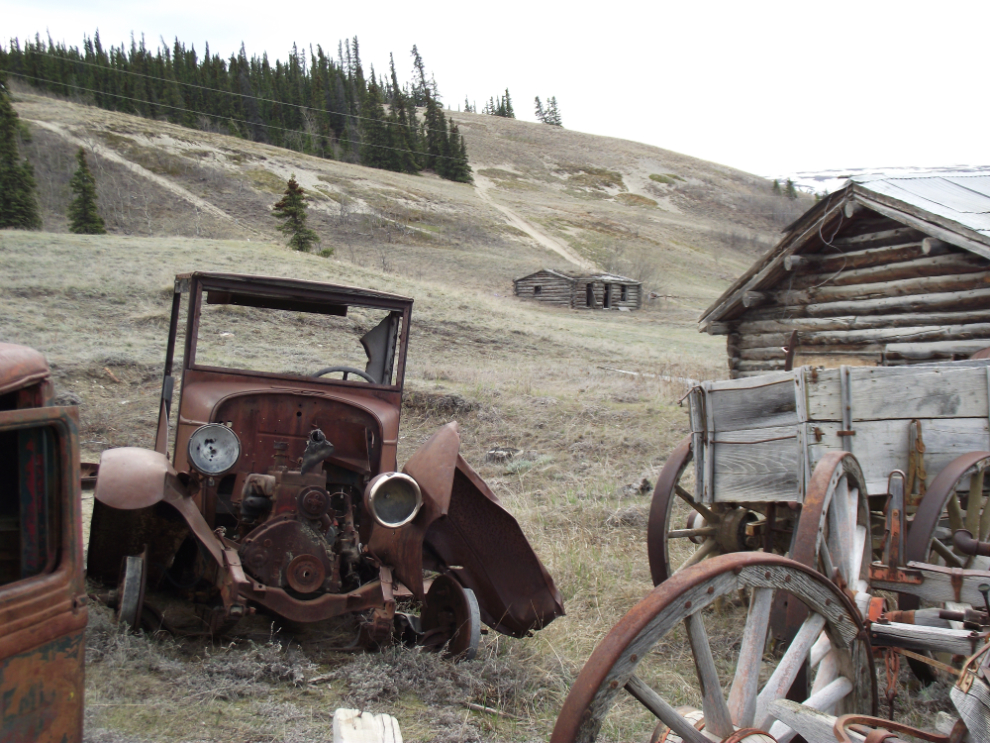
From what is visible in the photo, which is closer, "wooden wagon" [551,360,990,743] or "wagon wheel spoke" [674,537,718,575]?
"wooden wagon" [551,360,990,743]

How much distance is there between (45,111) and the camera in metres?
49.7

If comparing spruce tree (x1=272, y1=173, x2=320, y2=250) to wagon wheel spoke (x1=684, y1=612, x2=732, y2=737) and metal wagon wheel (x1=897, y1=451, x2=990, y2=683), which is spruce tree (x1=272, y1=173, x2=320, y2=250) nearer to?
metal wagon wheel (x1=897, y1=451, x2=990, y2=683)

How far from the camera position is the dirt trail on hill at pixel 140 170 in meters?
40.9

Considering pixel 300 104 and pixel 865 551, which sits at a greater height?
pixel 300 104

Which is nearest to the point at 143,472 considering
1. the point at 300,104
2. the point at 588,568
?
the point at 588,568

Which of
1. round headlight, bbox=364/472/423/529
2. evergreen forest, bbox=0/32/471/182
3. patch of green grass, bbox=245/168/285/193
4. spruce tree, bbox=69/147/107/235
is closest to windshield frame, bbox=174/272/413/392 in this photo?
round headlight, bbox=364/472/423/529

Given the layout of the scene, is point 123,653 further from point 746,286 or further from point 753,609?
point 746,286

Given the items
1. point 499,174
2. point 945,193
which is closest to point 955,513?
point 945,193

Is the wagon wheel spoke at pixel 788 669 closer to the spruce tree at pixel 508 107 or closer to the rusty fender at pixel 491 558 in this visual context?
the rusty fender at pixel 491 558

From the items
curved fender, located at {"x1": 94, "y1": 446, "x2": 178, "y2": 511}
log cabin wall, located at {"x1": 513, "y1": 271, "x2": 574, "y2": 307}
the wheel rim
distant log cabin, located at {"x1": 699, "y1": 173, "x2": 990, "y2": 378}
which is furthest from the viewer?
log cabin wall, located at {"x1": 513, "y1": 271, "x2": 574, "y2": 307}

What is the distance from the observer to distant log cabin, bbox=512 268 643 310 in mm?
33969

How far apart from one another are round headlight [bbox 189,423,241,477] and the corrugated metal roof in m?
6.92

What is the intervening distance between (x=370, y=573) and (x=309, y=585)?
0.55 meters

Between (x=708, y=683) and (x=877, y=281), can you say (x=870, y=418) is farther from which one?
(x=877, y=281)
